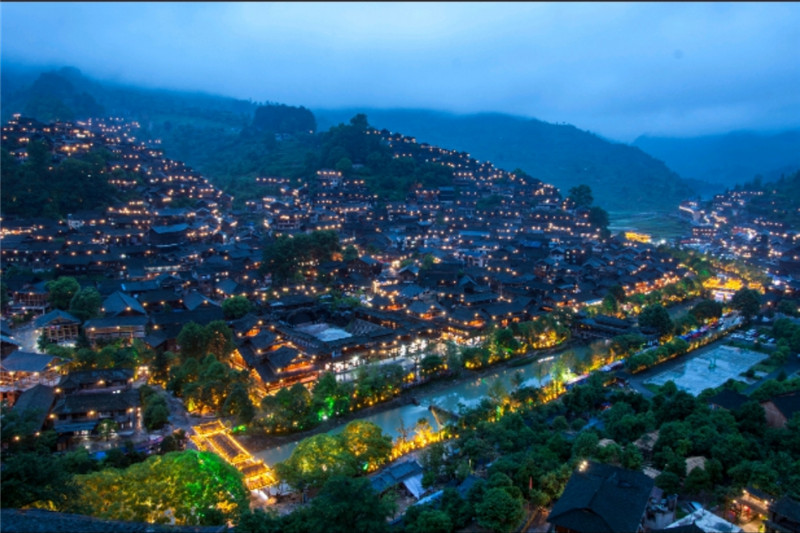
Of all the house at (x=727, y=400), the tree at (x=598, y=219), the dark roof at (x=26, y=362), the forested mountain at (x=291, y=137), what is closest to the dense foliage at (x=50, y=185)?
the forested mountain at (x=291, y=137)

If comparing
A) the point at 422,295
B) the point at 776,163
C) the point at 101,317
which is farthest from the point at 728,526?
the point at 776,163

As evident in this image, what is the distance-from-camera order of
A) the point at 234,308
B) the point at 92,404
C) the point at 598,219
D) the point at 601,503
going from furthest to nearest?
the point at 598,219 < the point at 234,308 < the point at 92,404 < the point at 601,503

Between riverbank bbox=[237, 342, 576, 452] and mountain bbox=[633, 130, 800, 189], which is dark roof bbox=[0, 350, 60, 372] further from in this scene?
mountain bbox=[633, 130, 800, 189]

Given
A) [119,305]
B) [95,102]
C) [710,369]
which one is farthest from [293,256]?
[95,102]

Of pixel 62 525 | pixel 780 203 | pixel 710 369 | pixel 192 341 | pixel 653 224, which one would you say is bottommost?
pixel 192 341

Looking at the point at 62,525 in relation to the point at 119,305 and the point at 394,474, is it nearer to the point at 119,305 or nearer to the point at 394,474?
the point at 394,474
